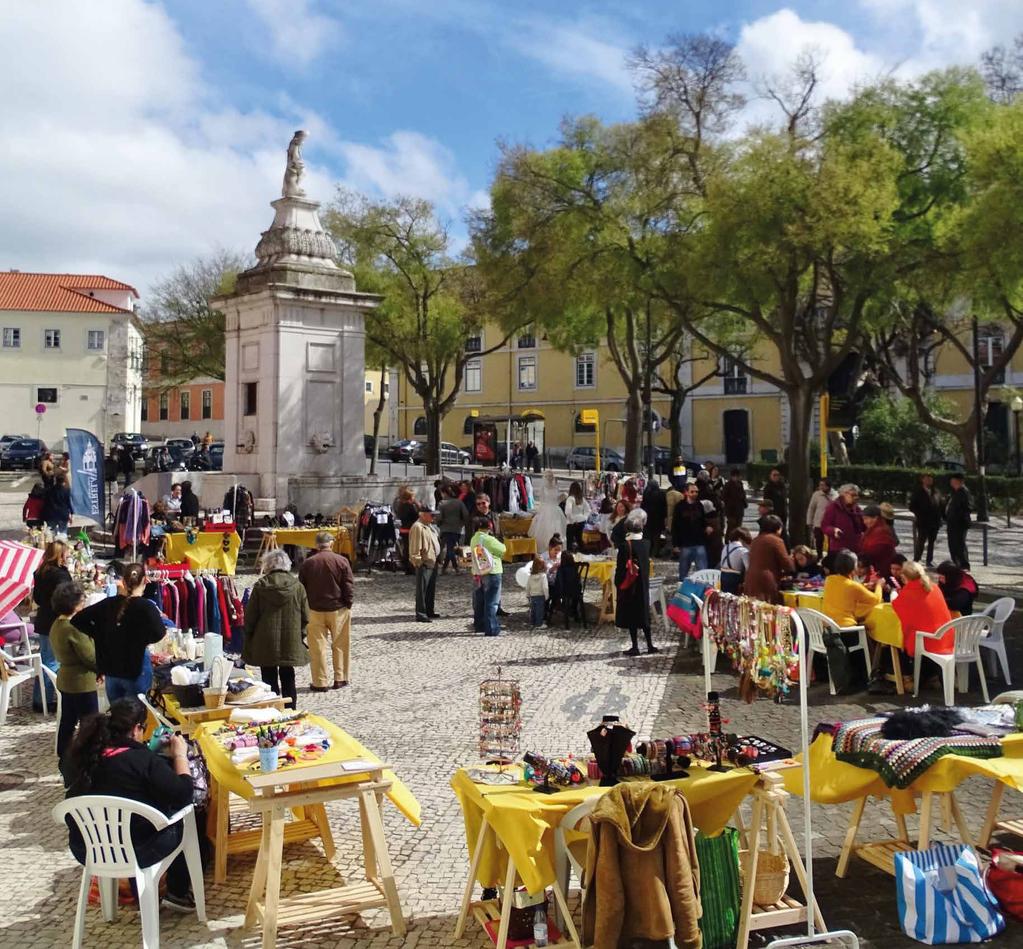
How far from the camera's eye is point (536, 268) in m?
24.6

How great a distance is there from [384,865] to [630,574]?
671 centimetres

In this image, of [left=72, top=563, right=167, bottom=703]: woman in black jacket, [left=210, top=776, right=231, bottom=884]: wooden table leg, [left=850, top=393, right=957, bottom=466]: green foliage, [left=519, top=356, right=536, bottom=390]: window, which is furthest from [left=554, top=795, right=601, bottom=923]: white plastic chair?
[left=519, top=356, right=536, bottom=390]: window

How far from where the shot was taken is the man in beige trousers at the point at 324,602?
389 inches

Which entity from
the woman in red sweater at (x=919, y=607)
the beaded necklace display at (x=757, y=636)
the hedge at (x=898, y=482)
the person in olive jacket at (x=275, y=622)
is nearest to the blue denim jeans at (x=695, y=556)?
the woman in red sweater at (x=919, y=607)

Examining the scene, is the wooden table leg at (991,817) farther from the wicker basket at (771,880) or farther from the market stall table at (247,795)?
the market stall table at (247,795)

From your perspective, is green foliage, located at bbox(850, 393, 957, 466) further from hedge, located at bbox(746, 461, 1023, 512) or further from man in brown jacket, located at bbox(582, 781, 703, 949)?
man in brown jacket, located at bbox(582, 781, 703, 949)

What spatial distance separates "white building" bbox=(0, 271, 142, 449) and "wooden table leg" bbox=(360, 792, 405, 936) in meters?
56.7

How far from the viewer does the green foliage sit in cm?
3738

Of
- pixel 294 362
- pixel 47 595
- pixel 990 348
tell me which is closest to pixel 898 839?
pixel 47 595

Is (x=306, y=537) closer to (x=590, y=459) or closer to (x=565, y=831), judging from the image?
(x=565, y=831)

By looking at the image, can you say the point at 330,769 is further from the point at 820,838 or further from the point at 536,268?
the point at 536,268

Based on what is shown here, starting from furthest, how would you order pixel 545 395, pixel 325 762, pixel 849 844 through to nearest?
pixel 545 395 → pixel 849 844 → pixel 325 762

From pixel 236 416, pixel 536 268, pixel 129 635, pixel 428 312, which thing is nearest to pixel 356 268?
pixel 428 312

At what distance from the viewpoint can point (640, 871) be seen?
427cm
